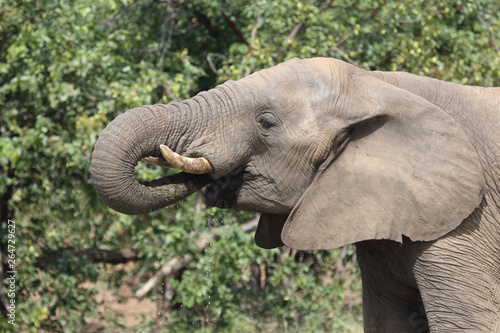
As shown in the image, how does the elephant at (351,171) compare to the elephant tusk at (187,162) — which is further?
the elephant at (351,171)

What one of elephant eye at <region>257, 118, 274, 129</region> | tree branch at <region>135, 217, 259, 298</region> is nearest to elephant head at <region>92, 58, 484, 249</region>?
elephant eye at <region>257, 118, 274, 129</region>

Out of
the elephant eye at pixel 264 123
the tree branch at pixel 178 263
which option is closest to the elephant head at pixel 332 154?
the elephant eye at pixel 264 123

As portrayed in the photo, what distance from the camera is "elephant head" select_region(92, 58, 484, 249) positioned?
3.27 metres

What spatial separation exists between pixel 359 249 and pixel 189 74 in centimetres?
287

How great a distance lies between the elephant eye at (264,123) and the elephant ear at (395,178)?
0.29m

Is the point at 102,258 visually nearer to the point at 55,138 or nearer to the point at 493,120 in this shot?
the point at 55,138

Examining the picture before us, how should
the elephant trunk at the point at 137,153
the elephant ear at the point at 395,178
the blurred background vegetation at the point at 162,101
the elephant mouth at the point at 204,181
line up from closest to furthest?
the elephant trunk at the point at 137,153 < the elephant mouth at the point at 204,181 < the elephant ear at the point at 395,178 < the blurred background vegetation at the point at 162,101

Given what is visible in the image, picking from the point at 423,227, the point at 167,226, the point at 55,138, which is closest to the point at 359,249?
the point at 423,227

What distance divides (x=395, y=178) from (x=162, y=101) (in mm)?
3147

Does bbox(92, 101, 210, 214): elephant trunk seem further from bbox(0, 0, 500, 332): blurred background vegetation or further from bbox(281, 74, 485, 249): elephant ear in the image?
bbox(0, 0, 500, 332): blurred background vegetation

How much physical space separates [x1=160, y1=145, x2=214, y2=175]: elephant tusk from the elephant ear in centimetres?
43

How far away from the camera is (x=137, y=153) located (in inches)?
123

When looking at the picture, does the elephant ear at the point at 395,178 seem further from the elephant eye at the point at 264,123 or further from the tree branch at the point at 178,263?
the tree branch at the point at 178,263

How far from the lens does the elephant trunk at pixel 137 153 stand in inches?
121
